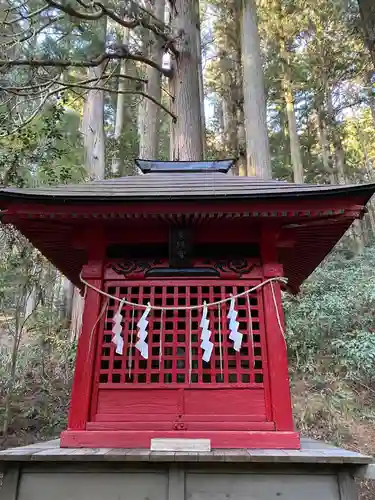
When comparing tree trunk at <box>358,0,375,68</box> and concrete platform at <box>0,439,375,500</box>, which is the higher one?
tree trunk at <box>358,0,375,68</box>

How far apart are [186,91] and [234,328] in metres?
4.57

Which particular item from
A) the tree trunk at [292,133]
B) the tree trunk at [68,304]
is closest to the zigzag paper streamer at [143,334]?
the tree trunk at [68,304]

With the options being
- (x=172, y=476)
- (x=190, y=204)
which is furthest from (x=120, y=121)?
(x=172, y=476)

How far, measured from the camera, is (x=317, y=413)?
7496mm

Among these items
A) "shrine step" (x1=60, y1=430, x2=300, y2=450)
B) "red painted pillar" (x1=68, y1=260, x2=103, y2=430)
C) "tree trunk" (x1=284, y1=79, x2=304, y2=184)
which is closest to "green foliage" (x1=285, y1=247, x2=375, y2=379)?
"tree trunk" (x1=284, y1=79, x2=304, y2=184)

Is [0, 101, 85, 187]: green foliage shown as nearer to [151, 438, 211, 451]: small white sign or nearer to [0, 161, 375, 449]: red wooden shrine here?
[0, 161, 375, 449]: red wooden shrine

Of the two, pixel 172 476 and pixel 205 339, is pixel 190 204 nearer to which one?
pixel 205 339

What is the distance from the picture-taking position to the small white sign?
9.87ft

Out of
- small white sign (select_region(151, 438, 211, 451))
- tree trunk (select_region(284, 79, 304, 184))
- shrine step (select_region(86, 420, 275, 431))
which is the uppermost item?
tree trunk (select_region(284, 79, 304, 184))

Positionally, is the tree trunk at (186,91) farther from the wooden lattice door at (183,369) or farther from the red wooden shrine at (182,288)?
the wooden lattice door at (183,369)

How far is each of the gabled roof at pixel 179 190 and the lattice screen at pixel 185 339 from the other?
0.82 meters

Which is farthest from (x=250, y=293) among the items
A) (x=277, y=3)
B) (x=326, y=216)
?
(x=277, y=3)

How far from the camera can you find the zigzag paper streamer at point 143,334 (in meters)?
3.47

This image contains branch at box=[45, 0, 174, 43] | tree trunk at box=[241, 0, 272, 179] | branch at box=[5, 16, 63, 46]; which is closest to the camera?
branch at box=[45, 0, 174, 43]
